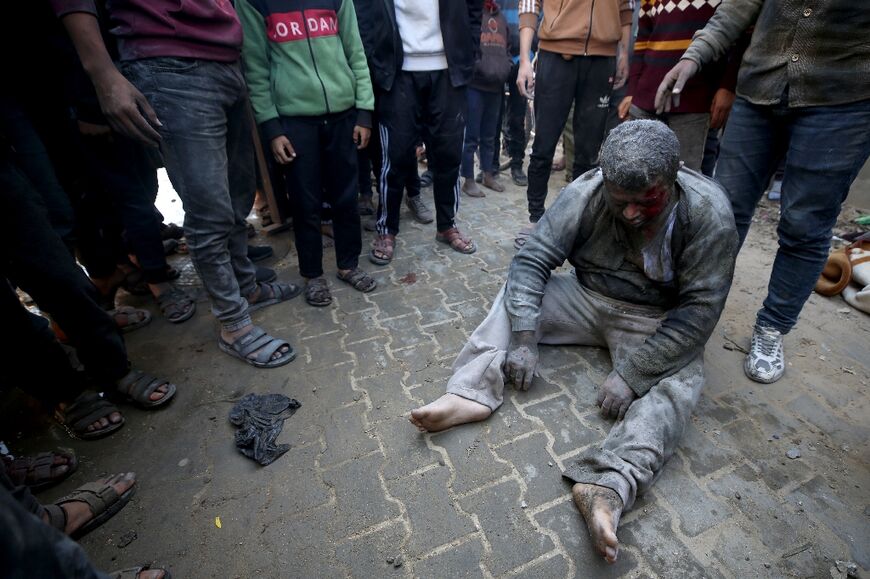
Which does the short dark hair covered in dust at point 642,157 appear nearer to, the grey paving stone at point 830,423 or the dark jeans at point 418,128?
the grey paving stone at point 830,423

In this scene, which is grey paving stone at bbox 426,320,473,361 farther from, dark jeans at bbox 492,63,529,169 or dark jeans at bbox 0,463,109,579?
dark jeans at bbox 492,63,529,169

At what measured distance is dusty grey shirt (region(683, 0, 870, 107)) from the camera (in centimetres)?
196

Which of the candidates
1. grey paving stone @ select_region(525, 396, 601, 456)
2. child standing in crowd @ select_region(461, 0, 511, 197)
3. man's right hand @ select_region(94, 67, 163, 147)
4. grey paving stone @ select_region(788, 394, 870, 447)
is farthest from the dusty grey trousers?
child standing in crowd @ select_region(461, 0, 511, 197)

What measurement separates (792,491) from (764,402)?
59cm

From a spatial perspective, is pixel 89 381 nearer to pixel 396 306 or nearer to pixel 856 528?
pixel 396 306

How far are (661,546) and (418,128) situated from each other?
3104mm

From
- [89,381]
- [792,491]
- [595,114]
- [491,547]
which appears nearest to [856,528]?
[792,491]

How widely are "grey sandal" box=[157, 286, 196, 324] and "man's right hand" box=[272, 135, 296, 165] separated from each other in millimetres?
1263

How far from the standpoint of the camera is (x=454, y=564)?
1674mm

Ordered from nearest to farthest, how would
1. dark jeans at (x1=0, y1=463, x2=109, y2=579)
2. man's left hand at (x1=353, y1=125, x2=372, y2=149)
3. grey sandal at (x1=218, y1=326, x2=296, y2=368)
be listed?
dark jeans at (x1=0, y1=463, x2=109, y2=579)
grey sandal at (x1=218, y1=326, x2=296, y2=368)
man's left hand at (x1=353, y1=125, x2=372, y2=149)

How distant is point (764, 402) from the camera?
2.41m

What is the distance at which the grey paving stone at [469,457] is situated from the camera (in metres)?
1.96

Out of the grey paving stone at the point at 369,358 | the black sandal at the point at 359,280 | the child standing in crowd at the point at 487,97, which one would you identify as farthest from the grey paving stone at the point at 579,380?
the child standing in crowd at the point at 487,97

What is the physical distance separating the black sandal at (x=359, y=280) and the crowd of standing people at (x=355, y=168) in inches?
0.9
